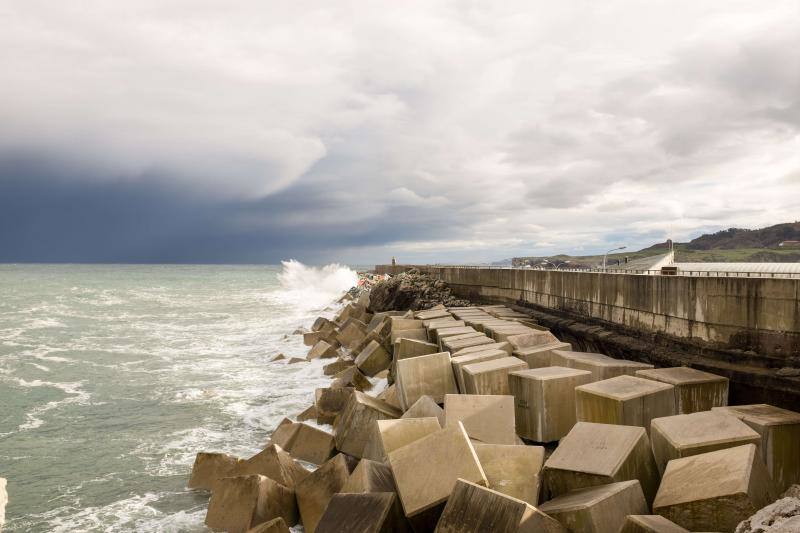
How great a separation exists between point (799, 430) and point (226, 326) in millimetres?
20091

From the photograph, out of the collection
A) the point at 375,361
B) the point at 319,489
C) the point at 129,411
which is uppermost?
the point at 375,361

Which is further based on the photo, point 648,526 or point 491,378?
point 491,378

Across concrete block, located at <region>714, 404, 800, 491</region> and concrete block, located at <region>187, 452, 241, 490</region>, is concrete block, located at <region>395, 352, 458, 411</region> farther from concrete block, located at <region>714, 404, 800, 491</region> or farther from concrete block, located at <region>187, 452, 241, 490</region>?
concrete block, located at <region>714, 404, 800, 491</region>

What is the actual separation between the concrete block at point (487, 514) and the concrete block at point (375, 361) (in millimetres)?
7028

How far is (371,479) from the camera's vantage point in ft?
12.1

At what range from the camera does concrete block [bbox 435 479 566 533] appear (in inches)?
101

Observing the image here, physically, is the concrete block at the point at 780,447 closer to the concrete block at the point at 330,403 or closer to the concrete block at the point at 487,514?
the concrete block at the point at 487,514

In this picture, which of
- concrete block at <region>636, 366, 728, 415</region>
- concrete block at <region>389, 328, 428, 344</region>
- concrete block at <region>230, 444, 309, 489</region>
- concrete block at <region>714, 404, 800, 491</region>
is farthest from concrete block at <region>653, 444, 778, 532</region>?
concrete block at <region>389, 328, 428, 344</region>

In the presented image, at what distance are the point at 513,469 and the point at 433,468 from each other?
1.68 feet

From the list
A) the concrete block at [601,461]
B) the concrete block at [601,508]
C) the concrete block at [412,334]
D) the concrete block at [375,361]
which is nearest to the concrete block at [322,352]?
the concrete block at [375,361]

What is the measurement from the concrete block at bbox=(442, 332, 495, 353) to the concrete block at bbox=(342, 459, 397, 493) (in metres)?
3.34

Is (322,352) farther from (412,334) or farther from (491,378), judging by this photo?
(491,378)

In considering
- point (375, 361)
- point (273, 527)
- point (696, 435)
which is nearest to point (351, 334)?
point (375, 361)

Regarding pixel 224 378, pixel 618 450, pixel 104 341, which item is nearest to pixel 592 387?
pixel 618 450
